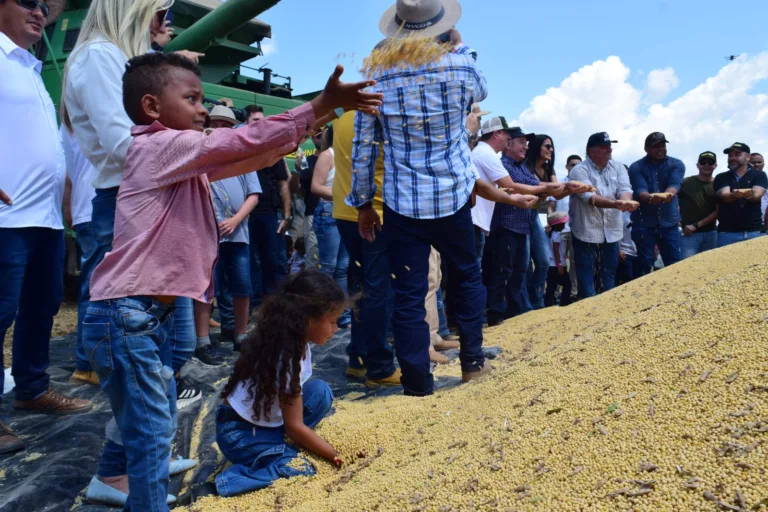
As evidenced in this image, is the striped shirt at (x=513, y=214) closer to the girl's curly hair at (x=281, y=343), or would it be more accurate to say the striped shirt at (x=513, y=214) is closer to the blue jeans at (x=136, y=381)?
the girl's curly hair at (x=281, y=343)

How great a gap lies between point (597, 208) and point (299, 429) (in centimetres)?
433

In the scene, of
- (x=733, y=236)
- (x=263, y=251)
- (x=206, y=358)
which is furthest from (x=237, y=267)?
(x=733, y=236)

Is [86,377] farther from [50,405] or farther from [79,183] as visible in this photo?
[79,183]

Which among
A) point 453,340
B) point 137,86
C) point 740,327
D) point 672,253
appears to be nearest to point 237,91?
point 453,340

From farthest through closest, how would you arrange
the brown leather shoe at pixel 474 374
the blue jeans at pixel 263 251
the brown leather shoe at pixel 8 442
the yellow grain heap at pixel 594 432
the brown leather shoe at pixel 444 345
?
1. the blue jeans at pixel 263 251
2. the brown leather shoe at pixel 444 345
3. the brown leather shoe at pixel 474 374
4. the brown leather shoe at pixel 8 442
5. the yellow grain heap at pixel 594 432

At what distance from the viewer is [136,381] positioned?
5.65 feet

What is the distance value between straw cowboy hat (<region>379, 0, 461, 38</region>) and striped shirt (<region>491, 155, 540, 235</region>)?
233cm

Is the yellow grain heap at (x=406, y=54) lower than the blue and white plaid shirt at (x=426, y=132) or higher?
higher

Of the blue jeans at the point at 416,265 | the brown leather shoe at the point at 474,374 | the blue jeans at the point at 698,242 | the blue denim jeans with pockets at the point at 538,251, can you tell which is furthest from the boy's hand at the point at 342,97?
the blue jeans at the point at 698,242

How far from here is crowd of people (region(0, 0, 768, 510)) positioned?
1.74 m

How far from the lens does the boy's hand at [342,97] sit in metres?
1.73

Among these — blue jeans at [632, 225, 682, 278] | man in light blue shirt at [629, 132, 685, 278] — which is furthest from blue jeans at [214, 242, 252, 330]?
blue jeans at [632, 225, 682, 278]

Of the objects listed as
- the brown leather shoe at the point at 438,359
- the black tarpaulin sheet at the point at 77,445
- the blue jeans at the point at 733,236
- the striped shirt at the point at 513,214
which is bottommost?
the brown leather shoe at the point at 438,359

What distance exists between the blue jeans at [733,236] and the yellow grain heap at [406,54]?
565cm
